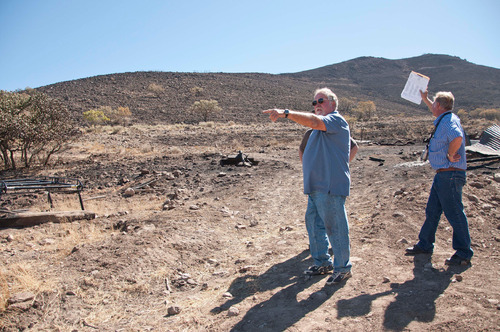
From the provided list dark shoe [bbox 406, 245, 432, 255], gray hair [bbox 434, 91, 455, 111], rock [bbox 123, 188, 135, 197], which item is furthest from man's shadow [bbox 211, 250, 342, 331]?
rock [bbox 123, 188, 135, 197]

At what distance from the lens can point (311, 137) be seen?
3389 mm

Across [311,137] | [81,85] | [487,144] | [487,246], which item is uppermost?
[81,85]

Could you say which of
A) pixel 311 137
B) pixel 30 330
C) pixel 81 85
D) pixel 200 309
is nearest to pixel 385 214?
pixel 311 137

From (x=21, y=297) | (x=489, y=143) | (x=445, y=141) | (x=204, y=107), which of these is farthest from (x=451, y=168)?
(x=204, y=107)

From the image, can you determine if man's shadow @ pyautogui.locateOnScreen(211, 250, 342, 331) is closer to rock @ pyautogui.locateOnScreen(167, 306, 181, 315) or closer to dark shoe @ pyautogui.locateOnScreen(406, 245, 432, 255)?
rock @ pyautogui.locateOnScreen(167, 306, 181, 315)

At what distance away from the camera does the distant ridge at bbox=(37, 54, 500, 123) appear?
4628 cm

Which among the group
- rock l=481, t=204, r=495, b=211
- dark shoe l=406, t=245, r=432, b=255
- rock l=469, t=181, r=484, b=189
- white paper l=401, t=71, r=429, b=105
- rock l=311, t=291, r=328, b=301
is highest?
white paper l=401, t=71, r=429, b=105

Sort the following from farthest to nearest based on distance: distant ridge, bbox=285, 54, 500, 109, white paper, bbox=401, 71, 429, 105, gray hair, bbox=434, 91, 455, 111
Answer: distant ridge, bbox=285, 54, 500, 109
white paper, bbox=401, 71, 429, 105
gray hair, bbox=434, 91, 455, 111

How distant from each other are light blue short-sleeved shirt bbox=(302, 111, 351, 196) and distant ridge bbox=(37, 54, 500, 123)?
121 ft

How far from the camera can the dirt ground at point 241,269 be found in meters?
2.94

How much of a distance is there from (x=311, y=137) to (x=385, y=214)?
2.57 metres

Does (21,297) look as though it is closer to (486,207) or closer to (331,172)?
(331,172)

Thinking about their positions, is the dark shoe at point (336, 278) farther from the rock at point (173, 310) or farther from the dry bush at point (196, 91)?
the dry bush at point (196, 91)

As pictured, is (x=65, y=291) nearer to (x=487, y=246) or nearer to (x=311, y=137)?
(x=311, y=137)
